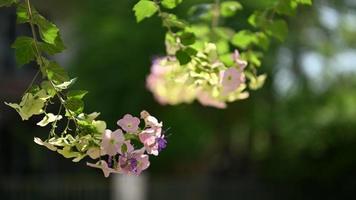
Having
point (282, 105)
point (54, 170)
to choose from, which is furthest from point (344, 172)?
point (54, 170)

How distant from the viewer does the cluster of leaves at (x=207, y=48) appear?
68.6 inches

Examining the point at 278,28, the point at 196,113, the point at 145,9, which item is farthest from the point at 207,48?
the point at 196,113

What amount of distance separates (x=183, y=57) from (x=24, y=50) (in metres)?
0.39

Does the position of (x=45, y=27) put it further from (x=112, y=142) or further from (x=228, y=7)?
(x=228, y=7)

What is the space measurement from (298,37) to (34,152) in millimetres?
4819

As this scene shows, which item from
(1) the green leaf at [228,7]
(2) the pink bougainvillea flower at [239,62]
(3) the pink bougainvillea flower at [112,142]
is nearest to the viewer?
(3) the pink bougainvillea flower at [112,142]

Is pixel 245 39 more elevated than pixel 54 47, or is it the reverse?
pixel 54 47

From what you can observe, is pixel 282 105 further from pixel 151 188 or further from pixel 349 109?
pixel 151 188

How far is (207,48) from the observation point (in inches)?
71.2

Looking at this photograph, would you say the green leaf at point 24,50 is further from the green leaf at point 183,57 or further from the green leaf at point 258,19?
the green leaf at point 258,19

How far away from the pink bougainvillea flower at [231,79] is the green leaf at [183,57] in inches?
4.2

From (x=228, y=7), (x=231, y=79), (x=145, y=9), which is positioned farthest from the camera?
(x=228, y=7)

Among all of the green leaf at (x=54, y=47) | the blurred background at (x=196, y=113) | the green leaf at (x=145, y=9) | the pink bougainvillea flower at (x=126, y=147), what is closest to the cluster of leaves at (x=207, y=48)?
the green leaf at (x=145, y=9)

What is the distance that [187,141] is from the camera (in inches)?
410
